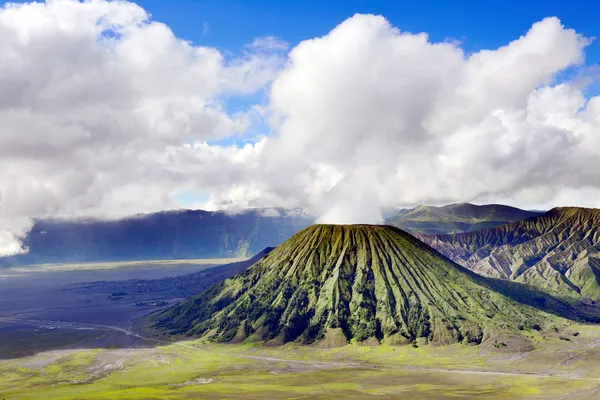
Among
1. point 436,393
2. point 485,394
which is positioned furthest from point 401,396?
point 485,394

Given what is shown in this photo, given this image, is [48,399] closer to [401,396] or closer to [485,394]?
[401,396]

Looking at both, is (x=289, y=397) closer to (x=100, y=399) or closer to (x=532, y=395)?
(x=100, y=399)

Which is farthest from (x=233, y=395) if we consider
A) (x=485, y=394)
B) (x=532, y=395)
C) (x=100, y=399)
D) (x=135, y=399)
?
(x=532, y=395)

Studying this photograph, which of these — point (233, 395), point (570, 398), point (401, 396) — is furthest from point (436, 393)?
point (233, 395)

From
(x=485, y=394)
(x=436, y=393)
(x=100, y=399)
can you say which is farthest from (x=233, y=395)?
(x=485, y=394)

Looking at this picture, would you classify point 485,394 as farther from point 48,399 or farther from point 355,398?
point 48,399
